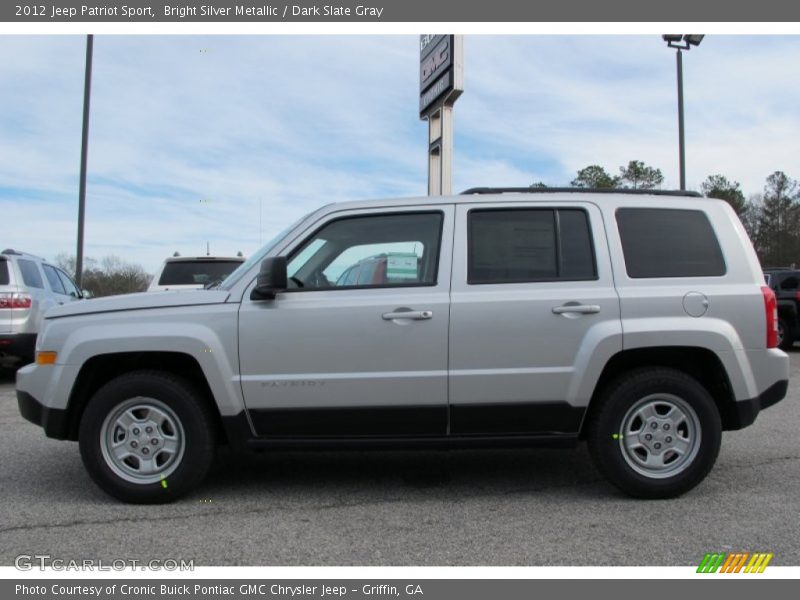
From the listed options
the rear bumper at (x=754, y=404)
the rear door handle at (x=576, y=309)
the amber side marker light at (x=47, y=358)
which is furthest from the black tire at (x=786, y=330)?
the amber side marker light at (x=47, y=358)

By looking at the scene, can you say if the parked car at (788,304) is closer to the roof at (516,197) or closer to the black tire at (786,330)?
the black tire at (786,330)

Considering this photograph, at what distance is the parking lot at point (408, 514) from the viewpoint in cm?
344

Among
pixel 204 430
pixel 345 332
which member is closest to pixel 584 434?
pixel 345 332

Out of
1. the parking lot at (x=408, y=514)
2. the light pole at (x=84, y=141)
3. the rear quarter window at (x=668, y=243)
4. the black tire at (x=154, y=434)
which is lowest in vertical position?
the parking lot at (x=408, y=514)

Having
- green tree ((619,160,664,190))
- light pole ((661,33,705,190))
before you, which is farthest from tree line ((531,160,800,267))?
light pole ((661,33,705,190))

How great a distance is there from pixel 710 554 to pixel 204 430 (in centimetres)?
285

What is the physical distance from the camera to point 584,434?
14.1 feet

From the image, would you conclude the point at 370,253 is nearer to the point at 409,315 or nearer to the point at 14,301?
the point at 409,315

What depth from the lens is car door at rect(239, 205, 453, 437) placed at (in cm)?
408

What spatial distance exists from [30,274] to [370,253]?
6.98 meters

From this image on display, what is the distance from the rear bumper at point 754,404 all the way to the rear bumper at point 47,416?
4.13m

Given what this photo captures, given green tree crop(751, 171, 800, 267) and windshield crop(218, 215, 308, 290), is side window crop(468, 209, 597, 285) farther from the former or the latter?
green tree crop(751, 171, 800, 267)

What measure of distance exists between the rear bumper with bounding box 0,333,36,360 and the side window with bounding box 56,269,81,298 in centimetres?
202

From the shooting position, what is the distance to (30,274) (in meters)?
9.38
